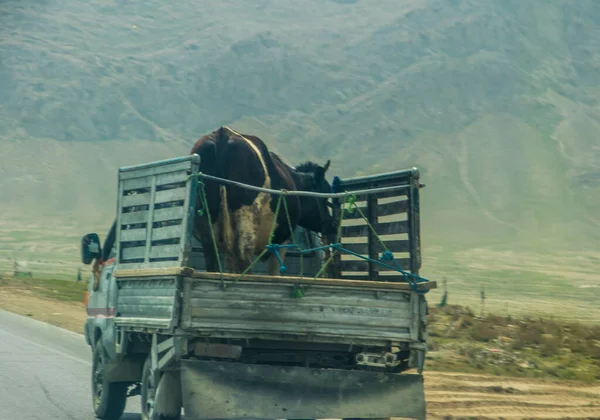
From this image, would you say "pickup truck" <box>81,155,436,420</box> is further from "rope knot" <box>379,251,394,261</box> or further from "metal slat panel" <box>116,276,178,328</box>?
"rope knot" <box>379,251,394,261</box>

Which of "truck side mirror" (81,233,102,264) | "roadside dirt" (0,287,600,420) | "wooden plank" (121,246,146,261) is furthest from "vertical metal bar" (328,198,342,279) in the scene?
"truck side mirror" (81,233,102,264)

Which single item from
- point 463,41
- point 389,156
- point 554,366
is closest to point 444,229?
point 389,156

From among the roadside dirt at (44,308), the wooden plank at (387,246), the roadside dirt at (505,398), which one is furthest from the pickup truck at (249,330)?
the roadside dirt at (44,308)

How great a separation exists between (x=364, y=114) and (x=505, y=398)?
151360 millimetres

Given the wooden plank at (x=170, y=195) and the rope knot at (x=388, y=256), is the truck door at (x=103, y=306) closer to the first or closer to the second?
the wooden plank at (x=170, y=195)

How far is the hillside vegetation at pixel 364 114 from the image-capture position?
437 feet

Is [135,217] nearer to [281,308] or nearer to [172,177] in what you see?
[172,177]

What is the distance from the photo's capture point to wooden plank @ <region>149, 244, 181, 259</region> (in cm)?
898

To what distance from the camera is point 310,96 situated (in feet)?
575

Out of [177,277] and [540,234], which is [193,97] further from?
[177,277]

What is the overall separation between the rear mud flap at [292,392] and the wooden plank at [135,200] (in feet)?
5.66

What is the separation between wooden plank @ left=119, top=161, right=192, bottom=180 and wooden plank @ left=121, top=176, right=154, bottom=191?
30 millimetres

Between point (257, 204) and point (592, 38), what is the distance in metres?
191

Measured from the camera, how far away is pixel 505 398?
14.6 m
